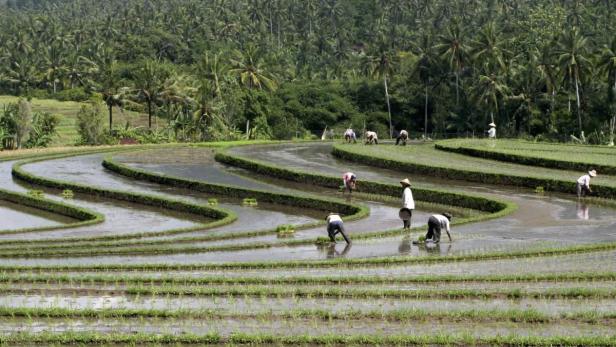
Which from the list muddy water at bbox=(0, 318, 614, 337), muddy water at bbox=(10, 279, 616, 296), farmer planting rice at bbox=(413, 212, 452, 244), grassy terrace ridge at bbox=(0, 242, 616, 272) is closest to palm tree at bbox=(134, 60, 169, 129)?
farmer planting rice at bbox=(413, 212, 452, 244)

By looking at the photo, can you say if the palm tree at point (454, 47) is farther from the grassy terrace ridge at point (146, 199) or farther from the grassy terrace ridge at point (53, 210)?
the grassy terrace ridge at point (53, 210)

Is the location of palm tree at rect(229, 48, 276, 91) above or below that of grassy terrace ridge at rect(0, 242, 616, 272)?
above

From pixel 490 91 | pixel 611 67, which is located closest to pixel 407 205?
pixel 611 67

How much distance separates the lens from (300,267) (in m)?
24.2

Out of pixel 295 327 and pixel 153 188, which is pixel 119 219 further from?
pixel 295 327

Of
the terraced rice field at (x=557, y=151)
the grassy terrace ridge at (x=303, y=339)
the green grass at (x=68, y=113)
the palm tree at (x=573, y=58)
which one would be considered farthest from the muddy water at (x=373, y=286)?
the green grass at (x=68, y=113)

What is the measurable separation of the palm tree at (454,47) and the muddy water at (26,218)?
199ft

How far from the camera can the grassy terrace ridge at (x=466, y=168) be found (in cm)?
4184

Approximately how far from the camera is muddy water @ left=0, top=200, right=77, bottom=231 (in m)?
36.4

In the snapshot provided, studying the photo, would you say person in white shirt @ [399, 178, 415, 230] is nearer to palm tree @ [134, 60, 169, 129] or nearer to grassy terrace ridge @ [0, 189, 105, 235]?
grassy terrace ridge @ [0, 189, 105, 235]

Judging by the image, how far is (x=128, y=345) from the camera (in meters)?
16.6

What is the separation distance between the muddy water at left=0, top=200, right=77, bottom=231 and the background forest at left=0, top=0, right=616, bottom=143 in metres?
37.9

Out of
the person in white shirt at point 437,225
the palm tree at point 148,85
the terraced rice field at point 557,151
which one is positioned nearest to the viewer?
the person in white shirt at point 437,225

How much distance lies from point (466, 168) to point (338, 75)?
8463 cm
